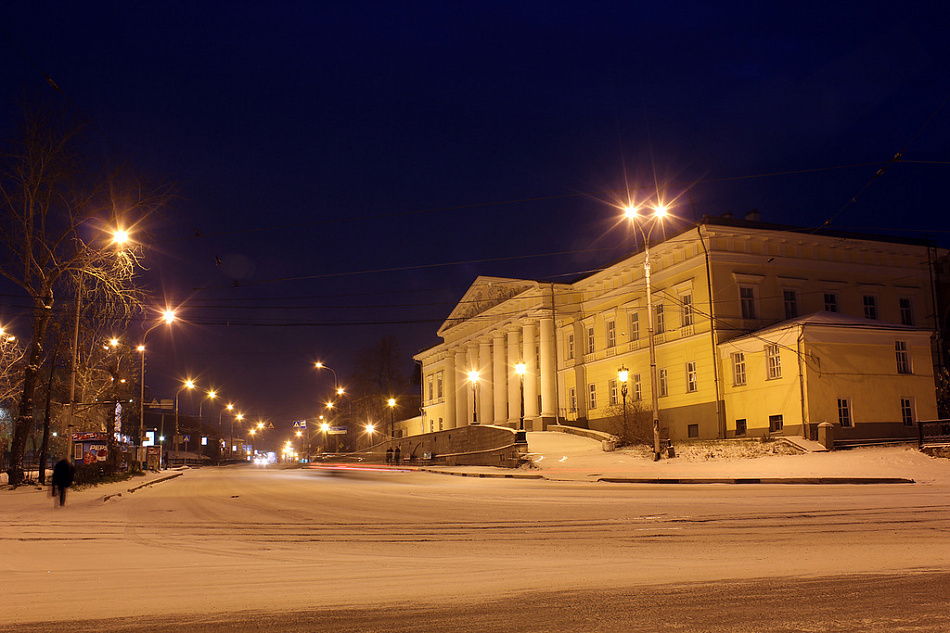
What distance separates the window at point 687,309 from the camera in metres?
45.5

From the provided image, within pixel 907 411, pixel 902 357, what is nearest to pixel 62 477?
pixel 907 411

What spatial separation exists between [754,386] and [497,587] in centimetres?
3584

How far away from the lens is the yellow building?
122 feet

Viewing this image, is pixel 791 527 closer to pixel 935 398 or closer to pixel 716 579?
pixel 716 579

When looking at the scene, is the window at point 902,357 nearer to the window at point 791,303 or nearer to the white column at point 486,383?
the window at point 791,303

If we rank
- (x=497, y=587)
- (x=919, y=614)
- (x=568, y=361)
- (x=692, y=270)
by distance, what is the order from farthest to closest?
1. (x=568, y=361)
2. (x=692, y=270)
3. (x=497, y=587)
4. (x=919, y=614)

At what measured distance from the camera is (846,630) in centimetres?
550

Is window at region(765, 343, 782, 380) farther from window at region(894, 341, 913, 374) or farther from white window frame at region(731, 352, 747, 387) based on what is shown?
window at region(894, 341, 913, 374)

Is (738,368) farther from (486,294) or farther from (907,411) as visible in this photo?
(486,294)

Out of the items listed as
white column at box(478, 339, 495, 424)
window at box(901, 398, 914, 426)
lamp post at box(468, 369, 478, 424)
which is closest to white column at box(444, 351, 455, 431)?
lamp post at box(468, 369, 478, 424)

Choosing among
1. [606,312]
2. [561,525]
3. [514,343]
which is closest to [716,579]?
[561,525]

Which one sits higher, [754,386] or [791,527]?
[754,386]

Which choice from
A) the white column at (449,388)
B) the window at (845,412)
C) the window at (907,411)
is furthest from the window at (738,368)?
the white column at (449,388)

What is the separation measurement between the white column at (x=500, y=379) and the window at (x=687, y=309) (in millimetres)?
22402
